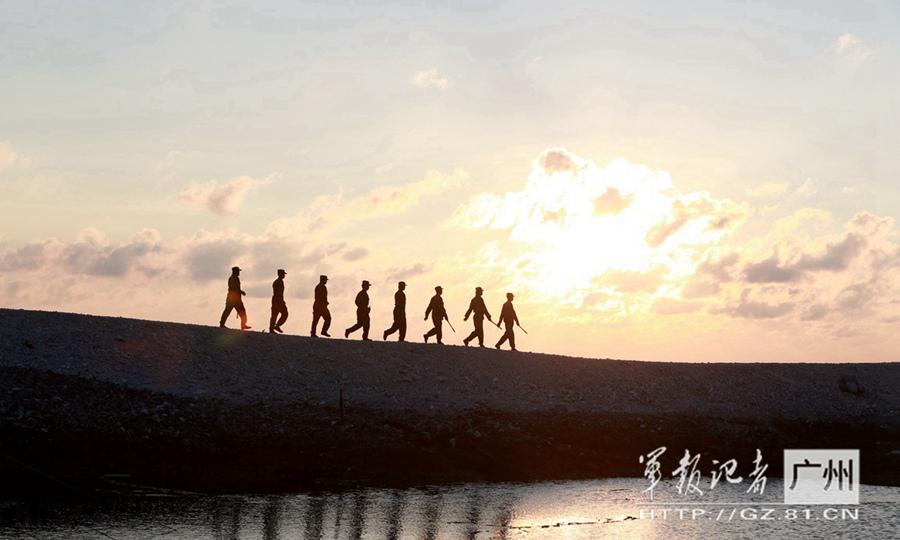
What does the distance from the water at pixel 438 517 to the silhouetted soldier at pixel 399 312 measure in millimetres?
13225

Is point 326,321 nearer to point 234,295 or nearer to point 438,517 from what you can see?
point 234,295

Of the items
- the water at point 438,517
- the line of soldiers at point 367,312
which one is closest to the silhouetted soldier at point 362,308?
the line of soldiers at point 367,312

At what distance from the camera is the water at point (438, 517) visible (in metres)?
15.9

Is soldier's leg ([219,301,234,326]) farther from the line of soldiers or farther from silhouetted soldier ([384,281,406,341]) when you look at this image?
silhouetted soldier ([384,281,406,341])

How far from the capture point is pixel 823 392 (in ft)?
128

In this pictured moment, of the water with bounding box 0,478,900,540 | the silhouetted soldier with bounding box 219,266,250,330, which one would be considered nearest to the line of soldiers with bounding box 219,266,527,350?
the silhouetted soldier with bounding box 219,266,250,330

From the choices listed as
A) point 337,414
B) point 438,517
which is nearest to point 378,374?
point 337,414

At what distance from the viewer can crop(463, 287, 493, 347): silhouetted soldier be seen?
119 ft

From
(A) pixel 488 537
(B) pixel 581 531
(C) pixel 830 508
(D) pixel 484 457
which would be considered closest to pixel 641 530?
(B) pixel 581 531

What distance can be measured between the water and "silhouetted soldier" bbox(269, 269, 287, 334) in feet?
41.5

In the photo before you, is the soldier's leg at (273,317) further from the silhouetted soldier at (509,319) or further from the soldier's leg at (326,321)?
the silhouetted soldier at (509,319)

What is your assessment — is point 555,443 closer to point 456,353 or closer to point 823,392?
point 456,353

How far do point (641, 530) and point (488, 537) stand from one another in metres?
2.93

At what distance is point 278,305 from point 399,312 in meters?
4.26
